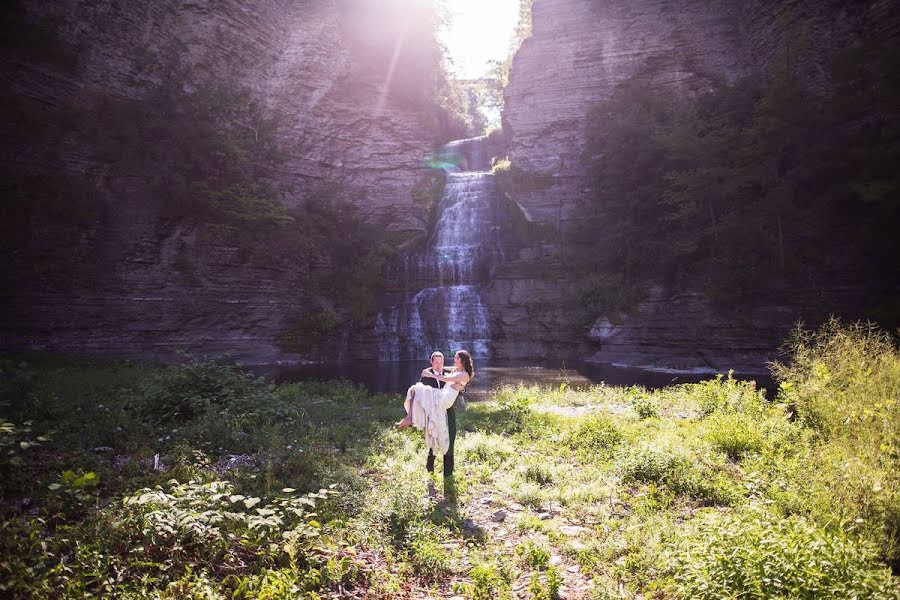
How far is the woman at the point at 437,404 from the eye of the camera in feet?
23.2

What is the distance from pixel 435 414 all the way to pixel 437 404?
15 centimetres

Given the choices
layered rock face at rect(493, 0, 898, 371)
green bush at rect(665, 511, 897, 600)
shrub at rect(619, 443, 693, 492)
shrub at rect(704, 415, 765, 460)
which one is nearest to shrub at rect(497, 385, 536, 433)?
shrub at rect(619, 443, 693, 492)

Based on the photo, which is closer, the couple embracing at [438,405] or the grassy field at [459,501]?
the grassy field at [459,501]

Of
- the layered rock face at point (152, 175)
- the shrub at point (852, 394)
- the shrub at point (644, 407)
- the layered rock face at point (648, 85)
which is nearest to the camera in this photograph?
the shrub at point (852, 394)

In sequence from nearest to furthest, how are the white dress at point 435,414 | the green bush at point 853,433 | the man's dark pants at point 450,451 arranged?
the green bush at point 853,433 < the white dress at point 435,414 < the man's dark pants at point 450,451

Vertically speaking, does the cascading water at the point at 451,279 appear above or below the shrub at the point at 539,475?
above

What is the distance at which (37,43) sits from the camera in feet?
77.9

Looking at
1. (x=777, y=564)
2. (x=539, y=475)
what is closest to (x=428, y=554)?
(x=539, y=475)

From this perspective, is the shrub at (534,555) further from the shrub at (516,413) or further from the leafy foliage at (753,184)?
the leafy foliage at (753,184)

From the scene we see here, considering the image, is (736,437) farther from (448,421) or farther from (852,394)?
(448,421)

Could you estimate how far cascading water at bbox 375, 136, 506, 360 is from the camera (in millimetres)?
32125

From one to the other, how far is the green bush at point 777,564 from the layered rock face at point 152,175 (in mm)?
27299

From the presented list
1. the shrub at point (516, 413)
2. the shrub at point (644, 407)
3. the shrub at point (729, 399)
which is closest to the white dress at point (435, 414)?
the shrub at point (516, 413)

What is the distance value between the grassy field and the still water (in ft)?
27.0
